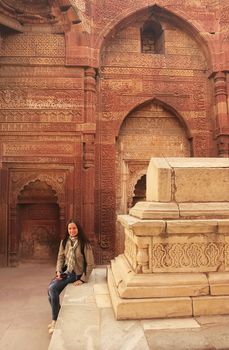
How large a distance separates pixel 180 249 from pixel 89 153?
176 inches

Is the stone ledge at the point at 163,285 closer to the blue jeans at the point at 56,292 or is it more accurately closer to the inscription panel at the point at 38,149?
the blue jeans at the point at 56,292

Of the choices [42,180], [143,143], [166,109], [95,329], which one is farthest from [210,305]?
[166,109]

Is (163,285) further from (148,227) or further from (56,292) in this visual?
(56,292)

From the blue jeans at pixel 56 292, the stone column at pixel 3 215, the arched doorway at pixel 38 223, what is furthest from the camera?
the arched doorway at pixel 38 223

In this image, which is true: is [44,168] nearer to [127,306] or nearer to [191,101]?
[191,101]

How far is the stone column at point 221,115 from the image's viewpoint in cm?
719

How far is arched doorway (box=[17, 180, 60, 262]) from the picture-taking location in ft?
22.5

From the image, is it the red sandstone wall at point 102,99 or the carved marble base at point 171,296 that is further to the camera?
the red sandstone wall at point 102,99

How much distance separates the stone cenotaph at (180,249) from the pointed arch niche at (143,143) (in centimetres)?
450

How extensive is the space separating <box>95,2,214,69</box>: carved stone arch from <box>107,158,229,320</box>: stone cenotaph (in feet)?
17.7

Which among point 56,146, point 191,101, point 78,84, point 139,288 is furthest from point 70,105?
point 139,288

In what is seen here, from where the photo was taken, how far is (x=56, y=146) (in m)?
6.86

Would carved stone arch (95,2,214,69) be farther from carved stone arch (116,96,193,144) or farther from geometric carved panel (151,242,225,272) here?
geometric carved panel (151,242,225,272)

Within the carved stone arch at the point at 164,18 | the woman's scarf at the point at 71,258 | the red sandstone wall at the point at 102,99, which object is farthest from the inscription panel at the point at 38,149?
the woman's scarf at the point at 71,258
